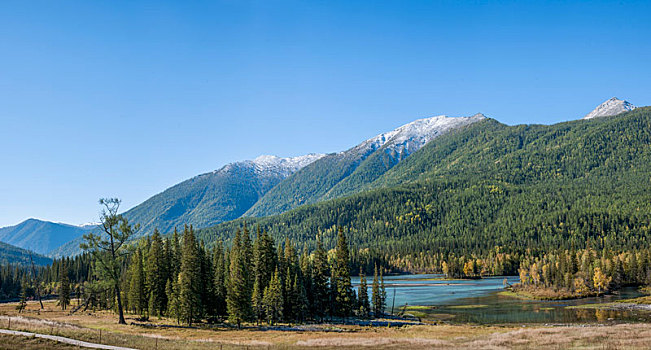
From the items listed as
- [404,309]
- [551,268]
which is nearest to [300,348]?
[404,309]

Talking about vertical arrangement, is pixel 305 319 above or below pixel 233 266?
below

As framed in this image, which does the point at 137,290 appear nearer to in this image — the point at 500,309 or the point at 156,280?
the point at 156,280

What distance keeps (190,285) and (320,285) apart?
102 feet

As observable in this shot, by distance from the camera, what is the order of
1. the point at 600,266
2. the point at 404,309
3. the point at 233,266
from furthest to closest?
the point at 600,266
the point at 404,309
the point at 233,266

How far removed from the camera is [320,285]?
337ft

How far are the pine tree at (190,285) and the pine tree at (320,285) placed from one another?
25193 millimetres

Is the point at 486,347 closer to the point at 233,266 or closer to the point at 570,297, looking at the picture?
the point at 233,266

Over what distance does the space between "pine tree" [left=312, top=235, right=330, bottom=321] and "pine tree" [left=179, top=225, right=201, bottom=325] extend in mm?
25193

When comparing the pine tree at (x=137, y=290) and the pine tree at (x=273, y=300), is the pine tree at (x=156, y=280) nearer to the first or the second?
the pine tree at (x=137, y=290)

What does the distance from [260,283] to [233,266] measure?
6.22m

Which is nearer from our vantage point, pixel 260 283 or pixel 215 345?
pixel 215 345

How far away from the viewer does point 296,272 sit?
100m

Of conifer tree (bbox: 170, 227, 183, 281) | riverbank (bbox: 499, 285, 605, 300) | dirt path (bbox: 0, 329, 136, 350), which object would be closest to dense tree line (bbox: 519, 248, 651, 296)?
riverbank (bbox: 499, 285, 605, 300)

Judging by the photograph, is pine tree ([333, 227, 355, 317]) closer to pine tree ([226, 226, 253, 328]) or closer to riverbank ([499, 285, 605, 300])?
pine tree ([226, 226, 253, 328])
